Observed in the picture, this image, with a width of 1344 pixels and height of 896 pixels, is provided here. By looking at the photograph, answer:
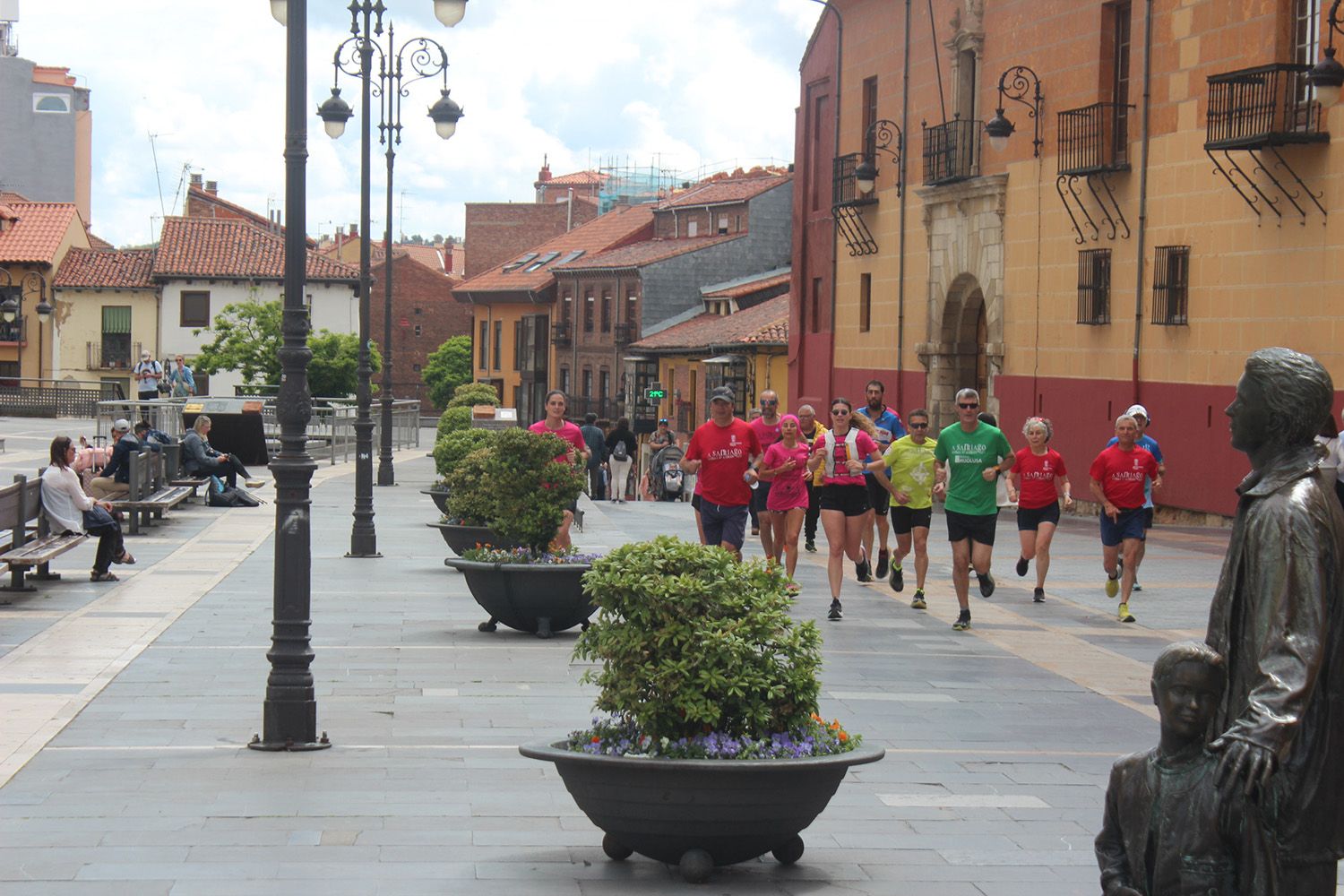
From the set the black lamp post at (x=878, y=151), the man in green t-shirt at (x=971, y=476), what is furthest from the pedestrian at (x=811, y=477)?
the black lamp post at (x=878, y=151)

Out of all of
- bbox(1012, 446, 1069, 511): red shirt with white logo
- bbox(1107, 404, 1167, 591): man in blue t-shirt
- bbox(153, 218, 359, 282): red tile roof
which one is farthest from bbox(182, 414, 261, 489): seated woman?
bbox(153, 218, 359, 282): red tile roof

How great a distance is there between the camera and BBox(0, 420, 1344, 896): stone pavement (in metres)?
6.61

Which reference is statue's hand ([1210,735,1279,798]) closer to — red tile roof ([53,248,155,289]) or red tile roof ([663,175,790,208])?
red tile roof ([663,175,790,208])

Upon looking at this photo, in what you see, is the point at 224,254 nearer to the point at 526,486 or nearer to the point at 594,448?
the point at 594,448

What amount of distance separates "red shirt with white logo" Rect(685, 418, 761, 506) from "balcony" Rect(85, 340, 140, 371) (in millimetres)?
70983

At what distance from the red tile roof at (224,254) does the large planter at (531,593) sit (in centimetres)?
6851

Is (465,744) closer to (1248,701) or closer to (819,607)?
(1248,701)

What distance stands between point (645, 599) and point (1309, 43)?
770 inches

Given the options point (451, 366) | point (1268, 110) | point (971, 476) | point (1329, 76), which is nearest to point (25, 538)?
point (971, 476)

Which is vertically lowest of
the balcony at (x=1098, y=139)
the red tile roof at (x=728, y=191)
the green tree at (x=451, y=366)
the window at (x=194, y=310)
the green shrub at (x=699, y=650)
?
the green shrub at (x=699, y=650)

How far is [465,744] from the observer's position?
891 cm

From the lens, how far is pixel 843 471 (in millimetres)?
15547

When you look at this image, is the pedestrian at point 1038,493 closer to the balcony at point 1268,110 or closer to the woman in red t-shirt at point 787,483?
the woman in red t-shirt at point 787,483

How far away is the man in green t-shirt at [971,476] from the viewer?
14617 millimetres
